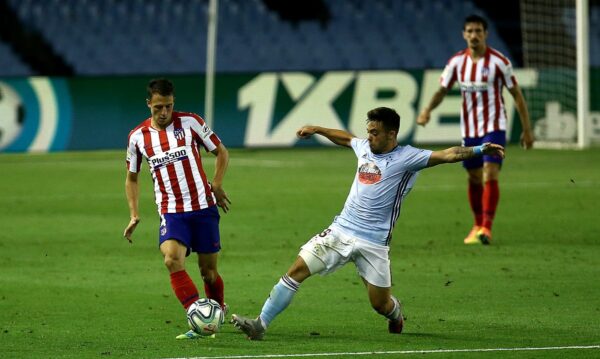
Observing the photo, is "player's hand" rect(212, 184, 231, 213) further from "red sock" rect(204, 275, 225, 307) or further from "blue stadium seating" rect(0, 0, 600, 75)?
"blue stadium seating" rect(0, 0, 600, 75)

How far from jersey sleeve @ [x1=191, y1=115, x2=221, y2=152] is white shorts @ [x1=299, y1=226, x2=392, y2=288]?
1127mm

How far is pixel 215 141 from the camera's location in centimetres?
865

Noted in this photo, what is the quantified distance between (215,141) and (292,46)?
22.8 meters

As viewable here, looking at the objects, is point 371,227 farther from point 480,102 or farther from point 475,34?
point 480,102

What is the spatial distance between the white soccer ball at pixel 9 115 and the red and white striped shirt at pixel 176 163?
18.2 meters

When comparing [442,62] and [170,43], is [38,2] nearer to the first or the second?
[170,43]

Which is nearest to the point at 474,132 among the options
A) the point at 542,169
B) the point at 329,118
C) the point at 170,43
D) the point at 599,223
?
the point at 599,223

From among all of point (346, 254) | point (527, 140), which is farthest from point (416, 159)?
point (527, 140)

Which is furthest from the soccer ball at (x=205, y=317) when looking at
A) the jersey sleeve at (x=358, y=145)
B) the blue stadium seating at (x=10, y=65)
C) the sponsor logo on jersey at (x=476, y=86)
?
the blue stadium seating at (x=10, y=65)

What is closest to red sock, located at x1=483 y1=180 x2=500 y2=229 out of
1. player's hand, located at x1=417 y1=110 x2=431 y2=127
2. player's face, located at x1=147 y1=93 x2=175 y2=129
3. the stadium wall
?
player's hand, located at x1=417 y1=110 x2=431 y2=127

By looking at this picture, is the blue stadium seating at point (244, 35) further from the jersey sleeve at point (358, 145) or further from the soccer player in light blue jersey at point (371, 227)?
the soccer player in light blue jersey at point (371, 227)

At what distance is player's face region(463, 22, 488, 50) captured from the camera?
1330 cm

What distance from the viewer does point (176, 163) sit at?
8453mm

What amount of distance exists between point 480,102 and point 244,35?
18.0m
